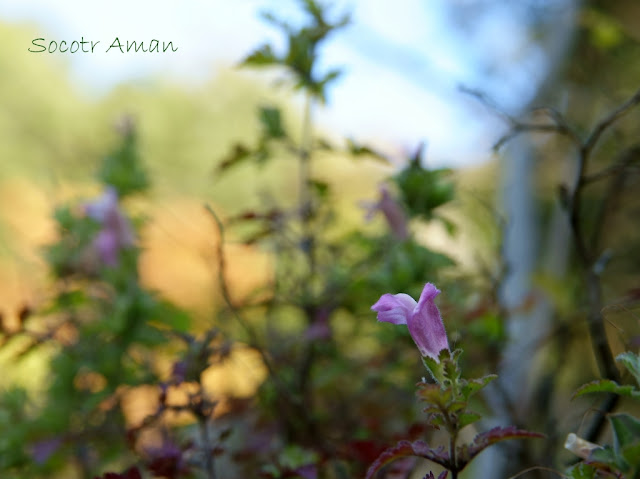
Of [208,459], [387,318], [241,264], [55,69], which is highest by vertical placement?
[387,318]

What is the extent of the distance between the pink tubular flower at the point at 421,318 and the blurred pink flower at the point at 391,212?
0.37 metres

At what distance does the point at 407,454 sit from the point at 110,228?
69 centimetres

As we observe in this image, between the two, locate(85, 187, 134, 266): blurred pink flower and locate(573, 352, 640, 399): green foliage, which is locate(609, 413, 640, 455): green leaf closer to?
locate(573, 352, 640, 399): green foliage

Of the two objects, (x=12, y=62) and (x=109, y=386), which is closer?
(x=109, y=386)

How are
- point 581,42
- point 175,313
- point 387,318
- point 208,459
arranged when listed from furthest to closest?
point 581,42, point 175,313, point 208,459, point 387,318

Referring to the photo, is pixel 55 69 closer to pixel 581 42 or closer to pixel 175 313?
pixel 581 42

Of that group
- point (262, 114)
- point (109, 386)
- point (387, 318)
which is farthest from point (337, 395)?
point (387, 318)

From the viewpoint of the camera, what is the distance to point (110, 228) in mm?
913

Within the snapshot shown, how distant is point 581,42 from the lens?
7.41 feet

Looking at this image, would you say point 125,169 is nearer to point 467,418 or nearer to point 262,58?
point 262,58

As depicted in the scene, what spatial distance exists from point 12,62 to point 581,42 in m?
5.56

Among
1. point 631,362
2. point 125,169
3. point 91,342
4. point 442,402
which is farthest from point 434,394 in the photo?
point 125,169

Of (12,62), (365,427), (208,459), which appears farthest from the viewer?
(12,62)

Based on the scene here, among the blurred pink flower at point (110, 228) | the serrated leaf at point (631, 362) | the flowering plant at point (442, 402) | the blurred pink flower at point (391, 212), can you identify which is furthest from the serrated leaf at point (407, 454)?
the blurred pink flower at point (110, 228)
